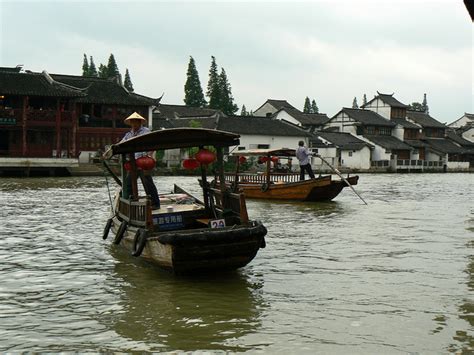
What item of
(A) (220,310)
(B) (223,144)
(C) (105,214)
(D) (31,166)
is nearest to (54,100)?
(D) (31,166)

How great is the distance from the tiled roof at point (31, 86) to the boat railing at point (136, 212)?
86.3 ft

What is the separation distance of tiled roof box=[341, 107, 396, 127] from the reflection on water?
50018 millimetres

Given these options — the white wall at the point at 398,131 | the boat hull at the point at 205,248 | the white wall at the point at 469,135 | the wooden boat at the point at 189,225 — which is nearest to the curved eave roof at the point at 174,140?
the wooden boat at the point at 189,225

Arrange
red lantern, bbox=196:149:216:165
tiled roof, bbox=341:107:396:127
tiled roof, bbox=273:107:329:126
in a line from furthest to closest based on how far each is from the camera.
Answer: tiled roof, bbox=273:107:329:126, tiled roof, bbox=341:107:396:127, red lantern, bbox=196:149:216:165

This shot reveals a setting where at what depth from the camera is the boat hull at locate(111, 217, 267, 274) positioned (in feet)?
20.8

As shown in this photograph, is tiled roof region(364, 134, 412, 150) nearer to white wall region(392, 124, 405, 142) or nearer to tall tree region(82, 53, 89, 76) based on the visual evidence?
white wall region(392, 124, 405, 142)

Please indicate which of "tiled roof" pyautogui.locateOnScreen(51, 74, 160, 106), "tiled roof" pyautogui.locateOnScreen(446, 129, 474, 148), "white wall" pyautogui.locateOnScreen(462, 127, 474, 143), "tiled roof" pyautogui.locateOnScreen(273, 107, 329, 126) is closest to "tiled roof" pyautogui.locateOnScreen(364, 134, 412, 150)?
"tiled roof" pyautogui.locateOnScreen(273, 107, 329, 126)

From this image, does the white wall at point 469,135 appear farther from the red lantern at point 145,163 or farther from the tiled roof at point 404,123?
the red lantern at point 145,163

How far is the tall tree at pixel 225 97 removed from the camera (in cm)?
5881

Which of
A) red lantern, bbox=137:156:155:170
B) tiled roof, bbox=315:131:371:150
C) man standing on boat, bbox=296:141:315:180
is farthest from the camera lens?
tiled roof, bbox=315:131:371:150

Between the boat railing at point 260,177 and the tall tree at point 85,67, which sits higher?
the tall tree at point 85,67

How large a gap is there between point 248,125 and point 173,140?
39.7 m

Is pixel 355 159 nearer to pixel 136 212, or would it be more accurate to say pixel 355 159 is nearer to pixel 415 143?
pixel 415 143

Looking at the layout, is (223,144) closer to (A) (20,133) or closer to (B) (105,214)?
(B) (105,214)
